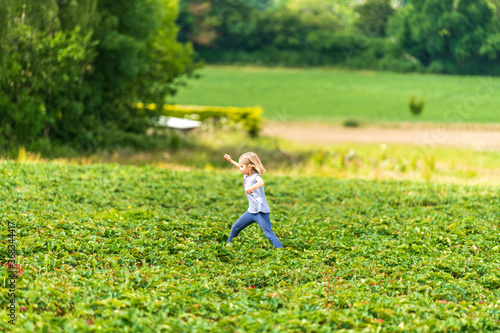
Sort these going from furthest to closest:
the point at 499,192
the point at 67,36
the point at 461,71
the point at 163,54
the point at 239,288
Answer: the point at 461,71
the point at 163,54
the point at 67,36
the point at 499,192
the point at 239,288

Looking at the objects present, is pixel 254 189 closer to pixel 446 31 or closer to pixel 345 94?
pixel 446 31

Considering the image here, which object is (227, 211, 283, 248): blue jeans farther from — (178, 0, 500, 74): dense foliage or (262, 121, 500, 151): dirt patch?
(178, 0, 500, 74): dense foliage

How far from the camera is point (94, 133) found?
1795cm

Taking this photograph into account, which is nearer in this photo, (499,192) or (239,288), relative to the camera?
(239,288)

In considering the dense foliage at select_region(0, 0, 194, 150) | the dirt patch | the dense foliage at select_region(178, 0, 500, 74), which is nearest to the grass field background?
the dense foliage at select_region(178, 0, 500, 74)

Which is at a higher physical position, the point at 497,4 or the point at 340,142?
the point at 497,4

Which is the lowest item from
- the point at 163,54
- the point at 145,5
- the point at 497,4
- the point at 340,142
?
the point at 340,142

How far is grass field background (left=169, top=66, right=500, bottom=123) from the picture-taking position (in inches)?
1302

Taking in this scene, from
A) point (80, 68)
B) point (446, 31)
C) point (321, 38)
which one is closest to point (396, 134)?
point (446, 31)

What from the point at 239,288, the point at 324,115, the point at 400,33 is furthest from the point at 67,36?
the point at 400,33

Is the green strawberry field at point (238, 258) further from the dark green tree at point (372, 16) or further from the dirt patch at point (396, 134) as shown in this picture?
the dark green tree at point (372, 16)

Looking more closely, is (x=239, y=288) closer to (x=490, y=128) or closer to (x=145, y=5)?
(x=145, y=5)

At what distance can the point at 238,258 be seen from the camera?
23.9ft

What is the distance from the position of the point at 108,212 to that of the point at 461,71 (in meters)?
29.4
